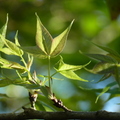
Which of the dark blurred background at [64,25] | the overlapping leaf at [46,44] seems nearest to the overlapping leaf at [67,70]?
the overlapping leaf at [46,44]

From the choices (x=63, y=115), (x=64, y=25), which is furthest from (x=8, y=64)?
(x=64, y=25)

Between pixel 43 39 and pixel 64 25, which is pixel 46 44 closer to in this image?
pixel 43 39

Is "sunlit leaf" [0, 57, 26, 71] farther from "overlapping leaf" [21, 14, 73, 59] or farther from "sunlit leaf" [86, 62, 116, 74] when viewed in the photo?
"sunlit leaf" [86, 62, 116, 74]

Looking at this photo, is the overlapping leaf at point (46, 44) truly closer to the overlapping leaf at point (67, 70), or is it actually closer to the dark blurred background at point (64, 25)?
the overlapping leaf at point (67, 70)

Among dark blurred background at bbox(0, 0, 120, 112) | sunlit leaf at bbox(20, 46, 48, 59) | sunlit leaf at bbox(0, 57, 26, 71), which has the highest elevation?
dark blurred background at bbox(0, 0, 120, 112)

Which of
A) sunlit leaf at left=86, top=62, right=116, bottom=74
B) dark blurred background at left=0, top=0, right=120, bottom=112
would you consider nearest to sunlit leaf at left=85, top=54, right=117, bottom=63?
sunlit leaf at left=86, top=62, right=116, bottom=74

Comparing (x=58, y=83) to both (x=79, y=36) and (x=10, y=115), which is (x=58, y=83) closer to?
(x=79, y=36)

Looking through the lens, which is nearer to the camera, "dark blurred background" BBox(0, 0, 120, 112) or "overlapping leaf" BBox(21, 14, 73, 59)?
"overlapping leaf" BBox(21, 14, 73, 59)

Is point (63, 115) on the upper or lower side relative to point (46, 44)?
lower

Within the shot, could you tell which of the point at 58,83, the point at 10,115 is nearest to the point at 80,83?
the point at 58,83

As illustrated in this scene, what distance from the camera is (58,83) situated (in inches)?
91.7

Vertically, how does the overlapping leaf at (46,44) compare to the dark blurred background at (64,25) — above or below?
below

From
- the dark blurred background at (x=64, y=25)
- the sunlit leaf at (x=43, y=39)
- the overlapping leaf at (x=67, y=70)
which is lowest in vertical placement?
the overlapping leaf at (x=67, y=70)

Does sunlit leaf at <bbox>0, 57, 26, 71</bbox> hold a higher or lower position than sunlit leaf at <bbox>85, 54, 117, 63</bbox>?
higher
